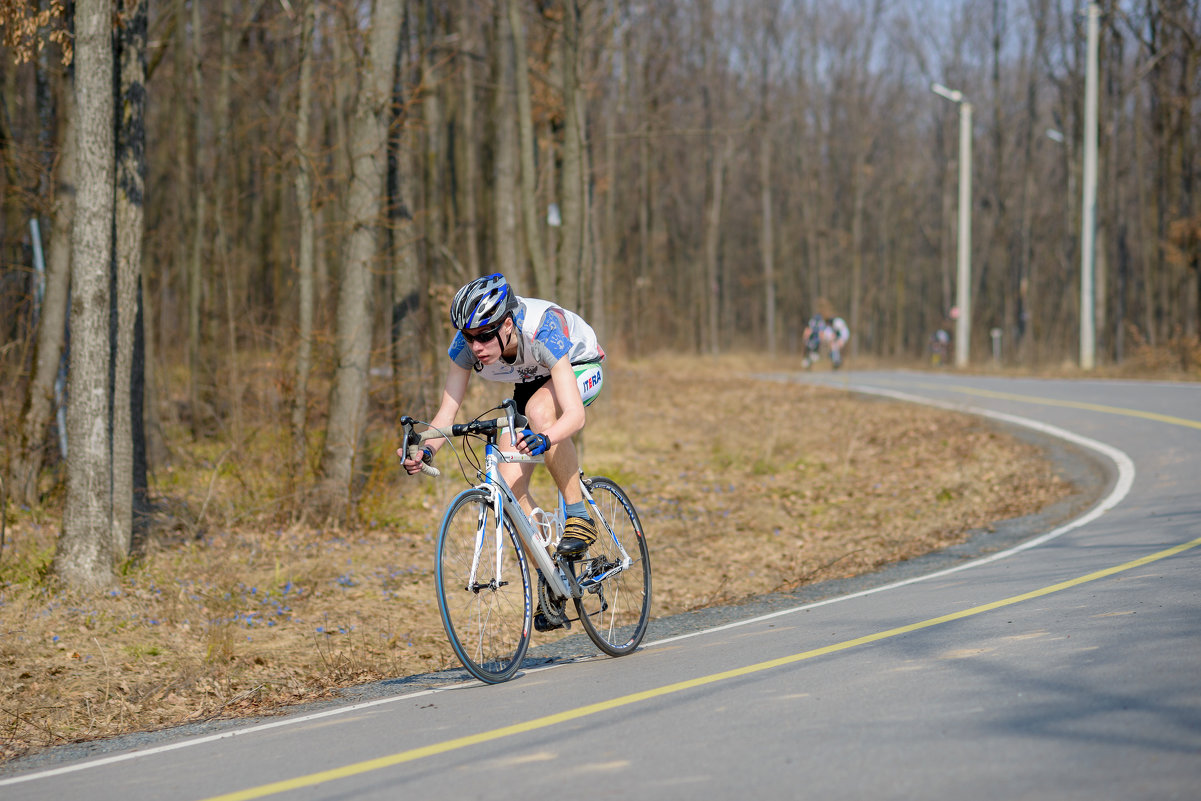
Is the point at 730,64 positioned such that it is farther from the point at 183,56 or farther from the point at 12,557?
the point at 12,557

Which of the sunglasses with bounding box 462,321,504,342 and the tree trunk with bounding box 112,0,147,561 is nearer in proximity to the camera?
the sunglasses with bounding box 462,321,504,342

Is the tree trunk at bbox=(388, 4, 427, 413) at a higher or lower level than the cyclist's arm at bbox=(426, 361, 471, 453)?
higher

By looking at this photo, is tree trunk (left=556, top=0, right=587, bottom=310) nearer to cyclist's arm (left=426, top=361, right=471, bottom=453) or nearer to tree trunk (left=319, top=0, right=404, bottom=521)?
tree trunk (left=319, top=0, right=404, bottom=521)

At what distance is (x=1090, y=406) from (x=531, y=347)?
15.8 meters

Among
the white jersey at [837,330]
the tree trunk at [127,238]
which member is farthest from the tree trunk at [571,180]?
the white jersey at [837,330]

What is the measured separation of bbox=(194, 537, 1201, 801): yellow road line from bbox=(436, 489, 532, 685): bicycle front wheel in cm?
90

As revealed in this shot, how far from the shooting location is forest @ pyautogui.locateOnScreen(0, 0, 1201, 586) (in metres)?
11.1

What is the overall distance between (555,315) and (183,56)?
64.9 ft

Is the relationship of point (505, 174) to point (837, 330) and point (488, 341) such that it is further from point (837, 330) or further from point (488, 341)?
point (837, 330)

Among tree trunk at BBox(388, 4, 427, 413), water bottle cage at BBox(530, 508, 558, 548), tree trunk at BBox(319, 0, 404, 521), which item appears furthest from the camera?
tree trunk at BBox(388, 4, 427, 413)

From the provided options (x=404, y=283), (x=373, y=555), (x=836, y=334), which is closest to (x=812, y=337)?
(x=836, y=334)

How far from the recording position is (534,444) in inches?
233

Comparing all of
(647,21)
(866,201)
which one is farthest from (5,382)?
(866,201)

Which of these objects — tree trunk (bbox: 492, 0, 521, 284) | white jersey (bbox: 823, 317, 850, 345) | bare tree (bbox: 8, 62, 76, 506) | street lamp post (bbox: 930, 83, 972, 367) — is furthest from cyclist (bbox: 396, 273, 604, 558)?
street lamp post (bbox: 930, 83, 972, 367)
